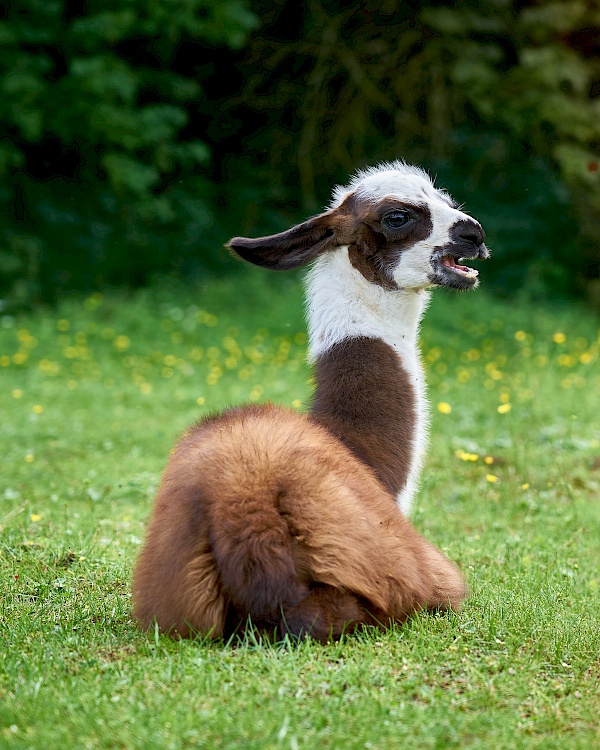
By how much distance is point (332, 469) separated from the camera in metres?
3.79

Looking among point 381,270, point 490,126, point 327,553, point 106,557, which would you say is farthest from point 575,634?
point 490,126

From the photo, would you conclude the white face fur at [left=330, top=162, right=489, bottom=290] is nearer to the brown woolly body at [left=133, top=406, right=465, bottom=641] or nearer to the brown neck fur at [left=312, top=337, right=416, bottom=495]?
the brown neck fur at [left=312, top=337, right=416, bottom=495]

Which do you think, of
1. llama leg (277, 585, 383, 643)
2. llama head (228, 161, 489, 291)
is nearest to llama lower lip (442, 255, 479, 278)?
llama head (228, 161, 489, 291)

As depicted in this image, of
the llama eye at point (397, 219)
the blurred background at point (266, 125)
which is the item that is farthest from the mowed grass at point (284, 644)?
the blurred background at point (266, 125)

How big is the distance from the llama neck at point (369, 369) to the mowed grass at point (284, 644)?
2.22 ft

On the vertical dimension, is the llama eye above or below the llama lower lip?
above

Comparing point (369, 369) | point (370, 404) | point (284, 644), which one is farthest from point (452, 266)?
point (284, 644)

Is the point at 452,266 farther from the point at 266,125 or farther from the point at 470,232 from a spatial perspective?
the point at 266,125

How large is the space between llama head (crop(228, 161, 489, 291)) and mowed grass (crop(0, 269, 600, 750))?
54.5 inches

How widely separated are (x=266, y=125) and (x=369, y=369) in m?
12.6

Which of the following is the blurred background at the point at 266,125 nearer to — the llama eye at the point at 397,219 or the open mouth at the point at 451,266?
Answer: the llama eye at the point at 397,219

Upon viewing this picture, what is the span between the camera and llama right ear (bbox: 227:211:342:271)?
4.77 metres

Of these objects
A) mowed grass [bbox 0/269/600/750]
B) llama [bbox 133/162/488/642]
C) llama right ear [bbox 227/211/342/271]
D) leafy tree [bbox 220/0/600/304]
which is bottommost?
mowed grass [bbox 0/269/600/750]

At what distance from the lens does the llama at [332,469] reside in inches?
139
